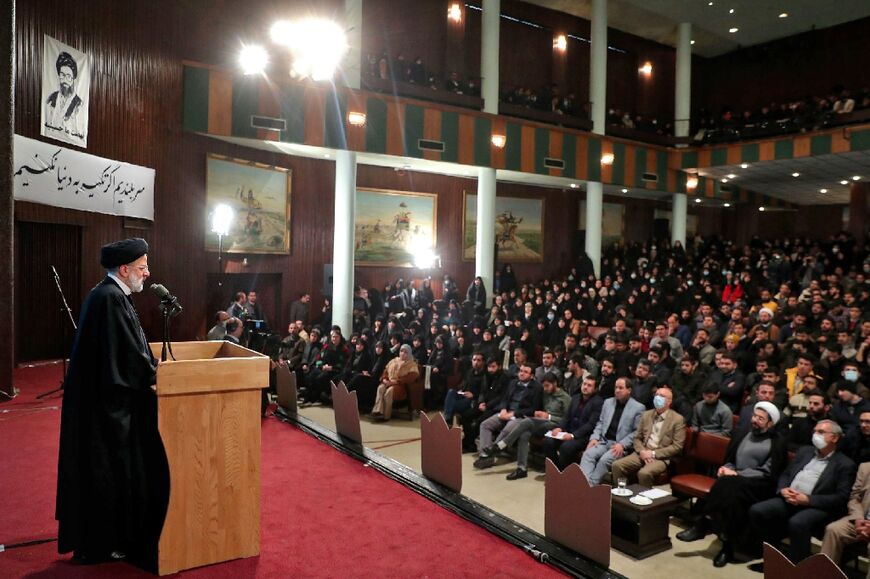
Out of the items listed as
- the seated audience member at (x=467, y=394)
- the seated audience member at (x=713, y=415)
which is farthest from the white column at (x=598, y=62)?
the seated audience member at (x=713, y=415)

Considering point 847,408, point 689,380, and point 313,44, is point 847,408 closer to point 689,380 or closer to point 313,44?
point 689,380

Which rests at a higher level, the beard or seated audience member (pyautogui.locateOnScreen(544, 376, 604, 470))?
the beard

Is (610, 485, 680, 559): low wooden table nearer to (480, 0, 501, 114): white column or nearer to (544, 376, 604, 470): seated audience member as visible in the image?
(544, 376, 604, 470): seated audience member

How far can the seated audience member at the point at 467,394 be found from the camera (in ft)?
24.7

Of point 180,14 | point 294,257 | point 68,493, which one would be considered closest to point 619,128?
point 294,257

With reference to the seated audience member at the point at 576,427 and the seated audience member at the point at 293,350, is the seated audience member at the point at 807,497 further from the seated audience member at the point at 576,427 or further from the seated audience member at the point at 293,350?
the seated audience member at the point at 293,350

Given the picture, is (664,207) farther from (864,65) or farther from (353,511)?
(353,511)

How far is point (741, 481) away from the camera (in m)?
4.55

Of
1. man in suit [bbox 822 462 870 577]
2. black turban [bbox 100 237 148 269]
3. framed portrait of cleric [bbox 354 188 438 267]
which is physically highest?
framed portrait of cleric [bbox 354 188 438 267]

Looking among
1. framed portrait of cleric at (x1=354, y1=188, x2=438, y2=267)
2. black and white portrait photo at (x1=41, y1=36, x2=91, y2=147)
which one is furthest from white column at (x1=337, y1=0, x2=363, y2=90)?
black and white portrait photo at (x1=41, y1=36, x2=91, y2=147)

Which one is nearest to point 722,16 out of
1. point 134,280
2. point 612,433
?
point 612,433

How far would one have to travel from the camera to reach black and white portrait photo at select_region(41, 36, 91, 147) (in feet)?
26.7

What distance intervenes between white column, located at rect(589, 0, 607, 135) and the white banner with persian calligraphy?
35.6 ft

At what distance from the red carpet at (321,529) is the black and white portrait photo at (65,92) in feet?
15.7
